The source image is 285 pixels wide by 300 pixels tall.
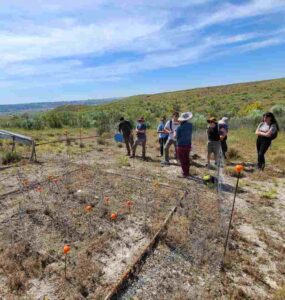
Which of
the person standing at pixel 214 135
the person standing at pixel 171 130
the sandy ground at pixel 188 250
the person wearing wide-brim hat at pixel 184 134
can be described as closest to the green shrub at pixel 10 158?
the sandy ground at pixel 188 250

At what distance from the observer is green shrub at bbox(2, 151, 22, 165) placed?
10.5m

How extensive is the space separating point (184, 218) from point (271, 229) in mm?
1591

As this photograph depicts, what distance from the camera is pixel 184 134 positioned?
8086 millimetres

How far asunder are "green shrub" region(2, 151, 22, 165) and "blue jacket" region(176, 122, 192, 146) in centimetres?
611

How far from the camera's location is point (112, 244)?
16.1 feet

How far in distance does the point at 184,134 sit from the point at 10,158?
252 inches

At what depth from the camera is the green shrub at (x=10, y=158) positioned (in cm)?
1049

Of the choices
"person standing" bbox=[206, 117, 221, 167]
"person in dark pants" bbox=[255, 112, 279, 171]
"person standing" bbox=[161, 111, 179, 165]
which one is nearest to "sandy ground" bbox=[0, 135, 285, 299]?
"person in dark pants" bbox=[255, 112, 279, 171]

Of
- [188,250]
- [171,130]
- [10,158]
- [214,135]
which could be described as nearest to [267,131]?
[214,135]

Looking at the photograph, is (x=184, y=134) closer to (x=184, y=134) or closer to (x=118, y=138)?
(x=184, y=134)

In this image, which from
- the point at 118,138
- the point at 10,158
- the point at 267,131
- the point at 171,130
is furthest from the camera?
the point at 118,138

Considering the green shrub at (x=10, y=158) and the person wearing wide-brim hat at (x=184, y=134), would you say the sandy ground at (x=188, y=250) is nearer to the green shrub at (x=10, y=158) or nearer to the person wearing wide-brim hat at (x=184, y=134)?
the person wearing wide-brim hat at (x=184, y=134)

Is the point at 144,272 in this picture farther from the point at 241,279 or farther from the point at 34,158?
the point at 34,158

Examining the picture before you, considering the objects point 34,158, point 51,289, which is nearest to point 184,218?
point 51,289
